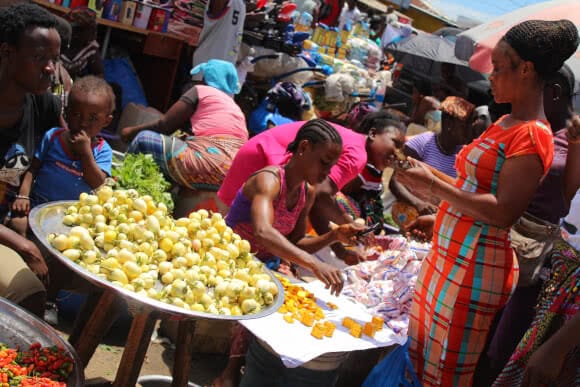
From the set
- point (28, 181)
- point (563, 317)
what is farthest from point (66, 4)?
point (563, 317)

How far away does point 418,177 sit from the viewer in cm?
258

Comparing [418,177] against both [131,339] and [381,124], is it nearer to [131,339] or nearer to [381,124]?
[131,339]

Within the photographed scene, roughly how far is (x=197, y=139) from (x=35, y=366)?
2774mm

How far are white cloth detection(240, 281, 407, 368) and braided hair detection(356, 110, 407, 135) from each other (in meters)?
1.76

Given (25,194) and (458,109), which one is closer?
(25,194)

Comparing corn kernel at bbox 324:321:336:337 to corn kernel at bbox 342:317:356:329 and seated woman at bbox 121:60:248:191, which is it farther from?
seated woman at bbox 121:60:248:191

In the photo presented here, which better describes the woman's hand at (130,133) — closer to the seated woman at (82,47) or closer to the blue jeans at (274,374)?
the seated woman at (82,47)

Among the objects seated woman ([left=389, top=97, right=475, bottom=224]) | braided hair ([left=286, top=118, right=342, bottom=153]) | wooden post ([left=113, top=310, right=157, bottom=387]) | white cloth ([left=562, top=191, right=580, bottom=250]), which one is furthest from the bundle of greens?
white cloth ([left=562, top=191, right=580, bottom=250])

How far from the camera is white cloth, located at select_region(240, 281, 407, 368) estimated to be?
2590 mm

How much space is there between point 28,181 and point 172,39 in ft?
13.7

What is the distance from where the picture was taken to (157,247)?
239cm

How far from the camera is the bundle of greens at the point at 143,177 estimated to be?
4.23 meters

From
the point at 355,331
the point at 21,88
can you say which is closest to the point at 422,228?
the point at 355,331

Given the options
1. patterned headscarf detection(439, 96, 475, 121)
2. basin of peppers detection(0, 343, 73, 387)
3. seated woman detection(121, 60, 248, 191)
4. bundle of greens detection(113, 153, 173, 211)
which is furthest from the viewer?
patterned headscarf detection(439, 96, 475, 121)
